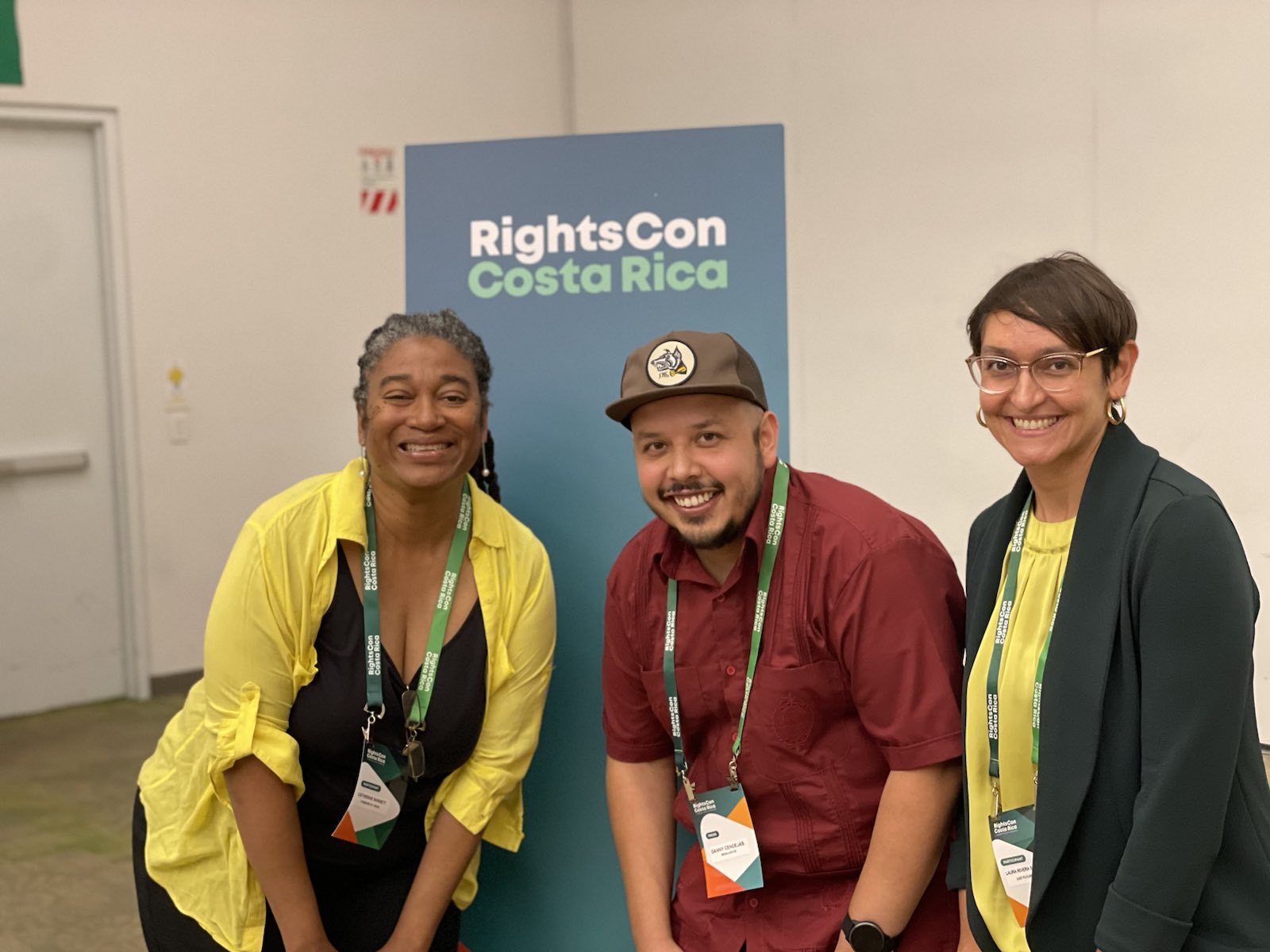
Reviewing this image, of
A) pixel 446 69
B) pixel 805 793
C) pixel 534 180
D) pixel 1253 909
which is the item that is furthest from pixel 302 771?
pixel 446 69

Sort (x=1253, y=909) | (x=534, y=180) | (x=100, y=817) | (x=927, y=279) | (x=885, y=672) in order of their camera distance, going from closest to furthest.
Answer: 1. (x=1253, y=909)
2. (x=885, y=672)
3. (x=534, y=180)
4. (x=100, y=817)
5. (x=927, y=279)

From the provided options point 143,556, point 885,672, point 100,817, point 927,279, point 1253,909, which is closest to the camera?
point 1253,909

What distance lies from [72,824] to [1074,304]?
12.6 feet

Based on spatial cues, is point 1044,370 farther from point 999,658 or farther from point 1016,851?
point 1016,851

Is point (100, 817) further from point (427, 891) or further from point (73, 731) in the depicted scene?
point (427, 891)

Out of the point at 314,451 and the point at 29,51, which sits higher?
the point at 29,51

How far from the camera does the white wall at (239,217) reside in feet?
17.9

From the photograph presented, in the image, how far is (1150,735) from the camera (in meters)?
1.44

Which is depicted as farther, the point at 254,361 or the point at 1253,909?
the point at 254,361

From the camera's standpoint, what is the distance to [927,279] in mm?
4996

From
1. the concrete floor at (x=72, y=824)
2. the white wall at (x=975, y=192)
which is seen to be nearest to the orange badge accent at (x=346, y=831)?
the concrete floor at (x=72, y=824)

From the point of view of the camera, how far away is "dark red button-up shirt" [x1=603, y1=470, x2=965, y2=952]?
1.78m

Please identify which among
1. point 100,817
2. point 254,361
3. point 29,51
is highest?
point 29,51

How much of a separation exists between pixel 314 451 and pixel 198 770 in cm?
396
